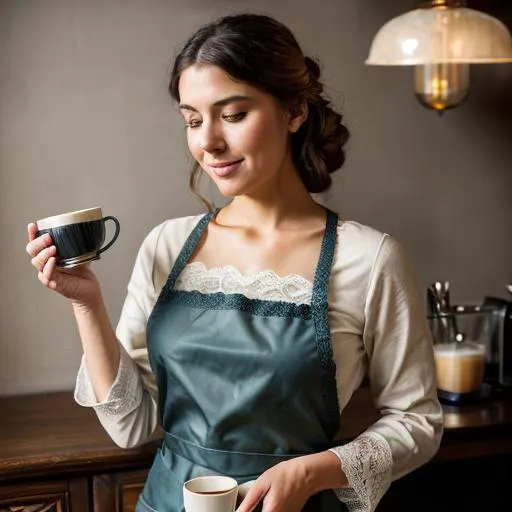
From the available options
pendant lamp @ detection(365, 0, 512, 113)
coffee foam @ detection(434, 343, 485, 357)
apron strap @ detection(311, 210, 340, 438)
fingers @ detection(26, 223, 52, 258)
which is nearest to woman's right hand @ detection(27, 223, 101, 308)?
fingers @ detection(26, 223, 52, 258)

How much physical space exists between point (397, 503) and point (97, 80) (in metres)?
1.19

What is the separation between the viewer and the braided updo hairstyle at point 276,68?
164cm

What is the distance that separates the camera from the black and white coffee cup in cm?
158

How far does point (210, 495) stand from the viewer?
4.52 ft

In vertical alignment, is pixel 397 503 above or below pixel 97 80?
below

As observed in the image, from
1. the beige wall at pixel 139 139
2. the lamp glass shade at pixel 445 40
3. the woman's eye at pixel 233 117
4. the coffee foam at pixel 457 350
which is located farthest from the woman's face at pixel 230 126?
the coffee foam at pixel 457 350

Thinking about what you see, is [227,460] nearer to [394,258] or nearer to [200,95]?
[394,258]

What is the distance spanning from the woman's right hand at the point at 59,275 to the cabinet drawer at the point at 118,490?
391 millimetres

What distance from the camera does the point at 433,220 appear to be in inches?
98.7

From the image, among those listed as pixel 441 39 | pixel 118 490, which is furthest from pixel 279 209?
pixel 118 490

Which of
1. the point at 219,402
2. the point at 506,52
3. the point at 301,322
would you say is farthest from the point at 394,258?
the point at 506,52

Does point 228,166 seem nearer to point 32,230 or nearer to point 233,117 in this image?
point 233,117

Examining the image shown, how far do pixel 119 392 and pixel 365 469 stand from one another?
469mm

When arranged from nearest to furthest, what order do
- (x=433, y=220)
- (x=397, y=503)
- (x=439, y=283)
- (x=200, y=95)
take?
(x=200, y=95) < (x=397, y=503) < (x=439, y=283) < (x=433, y=220)
